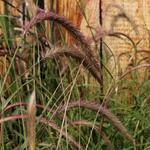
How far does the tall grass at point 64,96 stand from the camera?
129cm

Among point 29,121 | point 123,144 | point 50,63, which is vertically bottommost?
point 123,144

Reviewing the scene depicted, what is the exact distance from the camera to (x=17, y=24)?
172 cm

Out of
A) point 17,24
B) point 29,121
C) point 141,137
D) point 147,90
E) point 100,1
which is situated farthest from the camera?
point 100,1

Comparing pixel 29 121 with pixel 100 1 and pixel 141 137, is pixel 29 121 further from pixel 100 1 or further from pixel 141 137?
pixel 100 1

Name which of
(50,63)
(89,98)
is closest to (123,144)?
(89,98)

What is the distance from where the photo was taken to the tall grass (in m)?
1.29

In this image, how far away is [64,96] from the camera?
1.30 meters

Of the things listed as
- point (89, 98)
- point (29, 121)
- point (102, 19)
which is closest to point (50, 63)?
point (89, 98)

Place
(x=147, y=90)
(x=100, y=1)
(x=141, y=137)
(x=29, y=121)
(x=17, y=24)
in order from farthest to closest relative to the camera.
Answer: (x=100, y=1) < (x=147, y=90) < (x=17, y=24) < (x=141, y=137) < (x=29, y=121)

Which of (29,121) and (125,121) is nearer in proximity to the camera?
(29,121)

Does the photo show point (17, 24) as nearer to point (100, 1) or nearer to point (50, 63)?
point (50, 63)

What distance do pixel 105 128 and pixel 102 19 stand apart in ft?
2.16

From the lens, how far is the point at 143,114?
5.49ft

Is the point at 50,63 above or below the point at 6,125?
above
